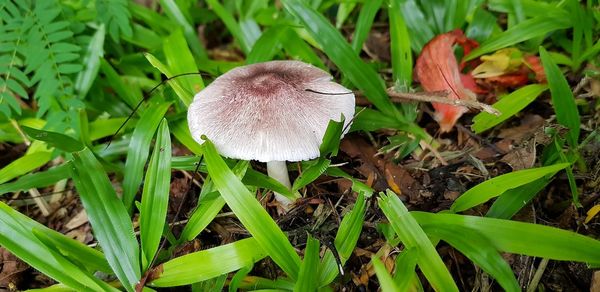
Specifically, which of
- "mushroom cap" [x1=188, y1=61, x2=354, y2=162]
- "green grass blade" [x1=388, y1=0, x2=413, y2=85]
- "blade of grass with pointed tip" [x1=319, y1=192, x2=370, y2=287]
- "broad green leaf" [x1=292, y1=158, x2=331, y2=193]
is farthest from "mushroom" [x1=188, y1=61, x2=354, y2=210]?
"green grass blade" [x1=388, y1=0, x2=413, y2=85]

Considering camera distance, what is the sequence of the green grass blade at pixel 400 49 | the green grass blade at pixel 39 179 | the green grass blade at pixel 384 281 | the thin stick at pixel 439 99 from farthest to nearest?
the green grass blade at pixel 400 49 < the green grass blade at pixel 39 179 < the thin stick at pixel 439 99 < the green grass blade at pixel 384 281

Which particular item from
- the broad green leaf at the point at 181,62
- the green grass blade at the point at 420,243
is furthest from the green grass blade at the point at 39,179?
the green grass blade at the point at 420,243

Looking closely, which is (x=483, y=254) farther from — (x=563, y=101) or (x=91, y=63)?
(x=91, y=63)

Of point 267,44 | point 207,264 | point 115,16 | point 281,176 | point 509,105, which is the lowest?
point 207,264

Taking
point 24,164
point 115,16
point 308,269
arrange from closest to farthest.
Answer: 1. point 308,269
2. point 24,164
3. point 115,16

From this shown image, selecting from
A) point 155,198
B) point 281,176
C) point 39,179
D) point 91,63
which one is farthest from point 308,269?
point 91,63

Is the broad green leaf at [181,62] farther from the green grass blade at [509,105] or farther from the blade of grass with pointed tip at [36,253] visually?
the green grass blade at [509,105]
